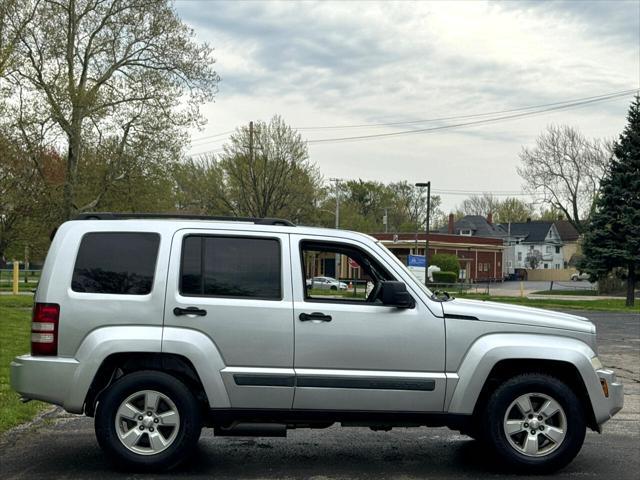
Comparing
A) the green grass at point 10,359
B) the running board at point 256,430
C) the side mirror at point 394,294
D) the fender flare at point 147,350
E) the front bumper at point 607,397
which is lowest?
the green grass at point 10,359

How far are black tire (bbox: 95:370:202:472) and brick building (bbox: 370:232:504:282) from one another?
64.7 m

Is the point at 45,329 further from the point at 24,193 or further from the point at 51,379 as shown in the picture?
the point at 24,193

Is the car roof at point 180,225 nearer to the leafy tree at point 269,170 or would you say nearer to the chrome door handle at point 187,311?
the chrome door handle at point 187,311

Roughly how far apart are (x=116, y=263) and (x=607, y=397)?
4.08 metres

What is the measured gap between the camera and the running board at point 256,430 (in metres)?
5.78

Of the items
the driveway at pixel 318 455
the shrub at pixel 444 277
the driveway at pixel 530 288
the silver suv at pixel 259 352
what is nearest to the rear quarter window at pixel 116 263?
the silver suv at pixel 259 352

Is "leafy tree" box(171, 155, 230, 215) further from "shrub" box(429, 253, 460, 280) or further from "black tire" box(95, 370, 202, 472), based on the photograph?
"black tire" box(95, 370, 202, 472)

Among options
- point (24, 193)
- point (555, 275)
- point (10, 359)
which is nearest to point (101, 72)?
point (24, 193)

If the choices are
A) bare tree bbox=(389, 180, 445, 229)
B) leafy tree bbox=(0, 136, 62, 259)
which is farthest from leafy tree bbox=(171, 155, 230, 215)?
bare tree bbox=(389, 180, 445, 229)

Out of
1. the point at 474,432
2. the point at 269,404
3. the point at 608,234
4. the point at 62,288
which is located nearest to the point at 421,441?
the point at 474,432

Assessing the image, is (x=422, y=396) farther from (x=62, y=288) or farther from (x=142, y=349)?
(x=62, y=288)

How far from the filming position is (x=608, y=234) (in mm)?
40781

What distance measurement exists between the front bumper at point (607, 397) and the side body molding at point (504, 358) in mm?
13

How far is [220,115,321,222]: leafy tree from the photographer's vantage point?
149 ft
